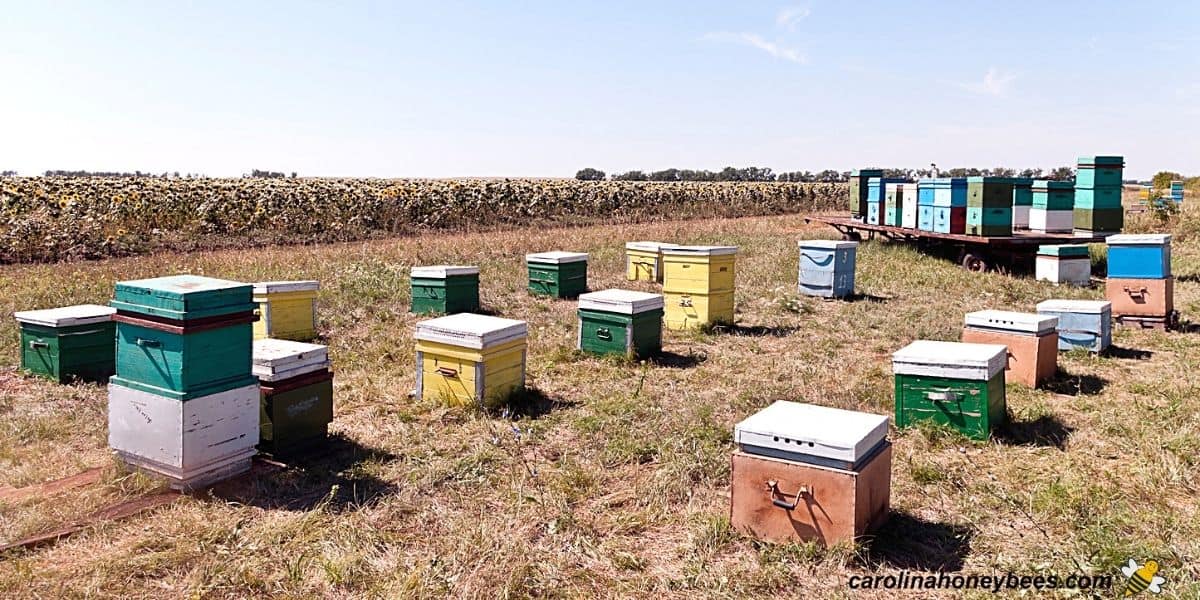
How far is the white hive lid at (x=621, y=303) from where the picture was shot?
8.49 metres

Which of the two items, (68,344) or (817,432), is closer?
(817,432)

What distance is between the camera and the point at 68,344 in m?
7.55

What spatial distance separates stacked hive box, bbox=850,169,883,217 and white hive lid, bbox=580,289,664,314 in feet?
44.4

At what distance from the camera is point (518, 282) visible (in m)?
13.9

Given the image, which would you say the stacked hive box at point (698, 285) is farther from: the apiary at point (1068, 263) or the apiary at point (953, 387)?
the apiary at point (1068, 263)

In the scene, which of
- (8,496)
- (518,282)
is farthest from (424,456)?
(518,282)

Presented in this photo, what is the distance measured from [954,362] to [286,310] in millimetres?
6772

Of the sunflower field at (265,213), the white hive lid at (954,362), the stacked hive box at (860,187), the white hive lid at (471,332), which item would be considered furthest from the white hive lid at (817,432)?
the stacked hive box at (860,187)

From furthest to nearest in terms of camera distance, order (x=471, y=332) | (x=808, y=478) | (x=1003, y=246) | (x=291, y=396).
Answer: (x=1003, y=246) → (x=471, y=332) → (x=291, y=396) → (x=808, y=478)

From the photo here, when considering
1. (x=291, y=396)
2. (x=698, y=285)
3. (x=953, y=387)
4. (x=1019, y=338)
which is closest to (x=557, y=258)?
(x=698, y=285)

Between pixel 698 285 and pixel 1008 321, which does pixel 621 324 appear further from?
pixel 1008 321

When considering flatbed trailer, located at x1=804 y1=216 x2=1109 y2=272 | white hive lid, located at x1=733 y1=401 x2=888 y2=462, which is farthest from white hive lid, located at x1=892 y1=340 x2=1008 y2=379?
flatbed trailer, located at x1=804 y1=216 x2=1109 y2=272

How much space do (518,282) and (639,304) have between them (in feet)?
18.5

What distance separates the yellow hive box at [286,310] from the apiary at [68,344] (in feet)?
5.29
